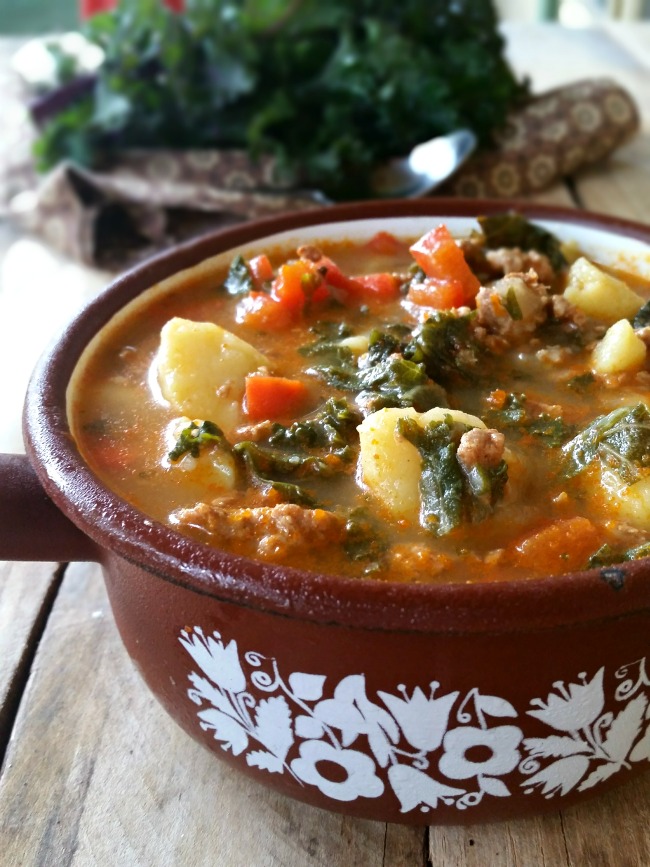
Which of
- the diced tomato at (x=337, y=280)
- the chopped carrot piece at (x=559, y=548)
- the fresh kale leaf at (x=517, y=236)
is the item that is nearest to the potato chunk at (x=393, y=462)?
the chopped carrot piece at (x=559, y=548)

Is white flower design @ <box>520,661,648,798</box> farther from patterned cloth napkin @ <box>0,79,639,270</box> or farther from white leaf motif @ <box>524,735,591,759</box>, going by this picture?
patterned cloth napkin @ <box>0,79,639,270</box>

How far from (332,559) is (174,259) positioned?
4.26 feet

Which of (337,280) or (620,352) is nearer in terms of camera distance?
(620,352)

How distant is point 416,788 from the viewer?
1.84 m

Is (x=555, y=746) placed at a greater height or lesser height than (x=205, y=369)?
lesser

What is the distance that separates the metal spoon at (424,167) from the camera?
453 centimetres

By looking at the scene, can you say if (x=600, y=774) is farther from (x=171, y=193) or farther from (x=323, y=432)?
(x=171, y=193)

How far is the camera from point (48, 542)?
6.55 ft

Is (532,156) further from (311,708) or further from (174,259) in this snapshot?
(311,708)

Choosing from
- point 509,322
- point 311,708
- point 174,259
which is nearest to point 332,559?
point 311,708

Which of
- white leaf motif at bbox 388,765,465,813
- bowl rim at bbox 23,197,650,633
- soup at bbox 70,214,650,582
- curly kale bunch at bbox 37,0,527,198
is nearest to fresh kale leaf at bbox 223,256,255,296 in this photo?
soup at bbox 70,214,650,582

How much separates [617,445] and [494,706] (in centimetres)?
68

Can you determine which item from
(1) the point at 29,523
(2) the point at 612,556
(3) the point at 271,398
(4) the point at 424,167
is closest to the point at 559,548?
(2) the point at 612,556

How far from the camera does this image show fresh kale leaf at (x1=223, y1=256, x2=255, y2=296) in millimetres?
2826
